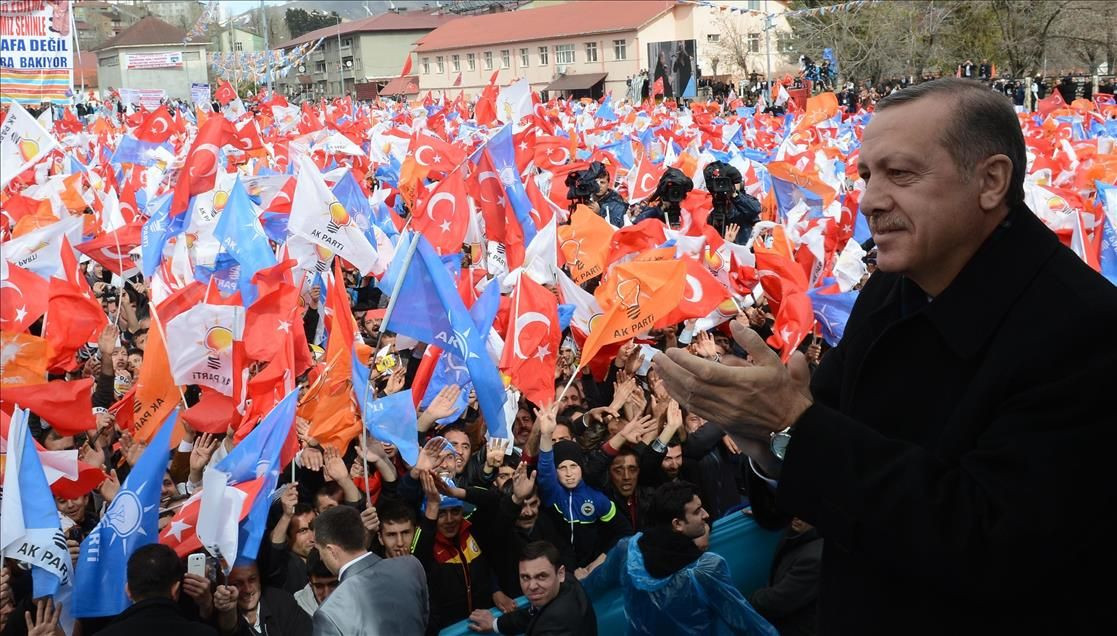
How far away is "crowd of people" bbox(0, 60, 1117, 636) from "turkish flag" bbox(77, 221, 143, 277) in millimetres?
54

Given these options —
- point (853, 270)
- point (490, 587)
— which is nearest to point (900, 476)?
point (490, 587)

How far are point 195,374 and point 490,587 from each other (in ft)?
6.97

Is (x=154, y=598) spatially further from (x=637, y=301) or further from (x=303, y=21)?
(x=303, y=21)

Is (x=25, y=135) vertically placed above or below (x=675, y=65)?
below

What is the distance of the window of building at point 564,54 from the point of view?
258 feet

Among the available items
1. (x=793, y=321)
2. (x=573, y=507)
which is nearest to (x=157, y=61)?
(x=793, y=321)

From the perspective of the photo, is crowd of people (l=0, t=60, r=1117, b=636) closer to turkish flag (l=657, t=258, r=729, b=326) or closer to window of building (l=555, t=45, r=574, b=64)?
turkish flag (l=657, t=258, r=729, b=326)

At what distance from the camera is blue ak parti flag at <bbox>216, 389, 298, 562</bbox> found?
4883 mm

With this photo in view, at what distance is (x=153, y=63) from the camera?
62.6 meters

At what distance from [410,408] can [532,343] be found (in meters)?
1.34

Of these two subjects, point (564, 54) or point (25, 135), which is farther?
point (564, 54)

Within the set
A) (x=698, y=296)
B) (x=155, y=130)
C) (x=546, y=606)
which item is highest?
(x=155, y=130)

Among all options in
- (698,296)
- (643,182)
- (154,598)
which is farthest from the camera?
(643,182)

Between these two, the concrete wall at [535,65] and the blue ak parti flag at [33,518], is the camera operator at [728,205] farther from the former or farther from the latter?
the concrete wall at [535,65]
